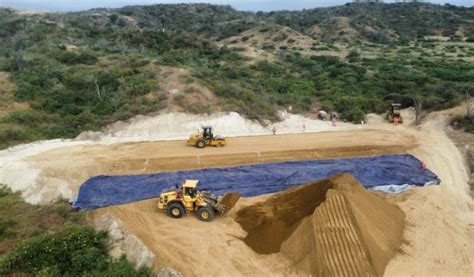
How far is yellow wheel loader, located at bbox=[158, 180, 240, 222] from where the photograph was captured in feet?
58.4

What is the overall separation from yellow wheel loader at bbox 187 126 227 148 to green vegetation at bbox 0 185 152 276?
1014 centimetres

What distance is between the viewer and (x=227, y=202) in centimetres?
1892

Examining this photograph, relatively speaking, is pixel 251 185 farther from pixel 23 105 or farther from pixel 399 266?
pixel 23 105

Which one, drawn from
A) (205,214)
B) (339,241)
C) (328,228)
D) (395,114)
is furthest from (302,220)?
(395,114)

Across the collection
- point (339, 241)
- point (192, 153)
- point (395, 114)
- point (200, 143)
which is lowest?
point (192, 153)

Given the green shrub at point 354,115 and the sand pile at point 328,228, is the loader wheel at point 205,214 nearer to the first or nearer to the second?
the sand pile at point 328,228

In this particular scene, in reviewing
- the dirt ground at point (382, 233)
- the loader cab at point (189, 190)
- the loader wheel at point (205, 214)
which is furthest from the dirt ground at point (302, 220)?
the loader cab at point (189, 190)

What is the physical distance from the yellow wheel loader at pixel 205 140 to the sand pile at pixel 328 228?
26.3 feet

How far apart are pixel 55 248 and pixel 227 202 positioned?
7.28 meters

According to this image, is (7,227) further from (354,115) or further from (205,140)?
(354,115)

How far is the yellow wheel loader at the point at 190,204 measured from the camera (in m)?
17.8

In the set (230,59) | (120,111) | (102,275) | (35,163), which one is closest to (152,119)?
(120,111)

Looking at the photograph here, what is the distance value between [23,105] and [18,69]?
29.7ft

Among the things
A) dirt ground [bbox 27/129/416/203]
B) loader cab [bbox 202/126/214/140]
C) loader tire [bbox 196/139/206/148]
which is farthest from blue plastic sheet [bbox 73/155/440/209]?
loader cab [bbox 202/126/214/140]
